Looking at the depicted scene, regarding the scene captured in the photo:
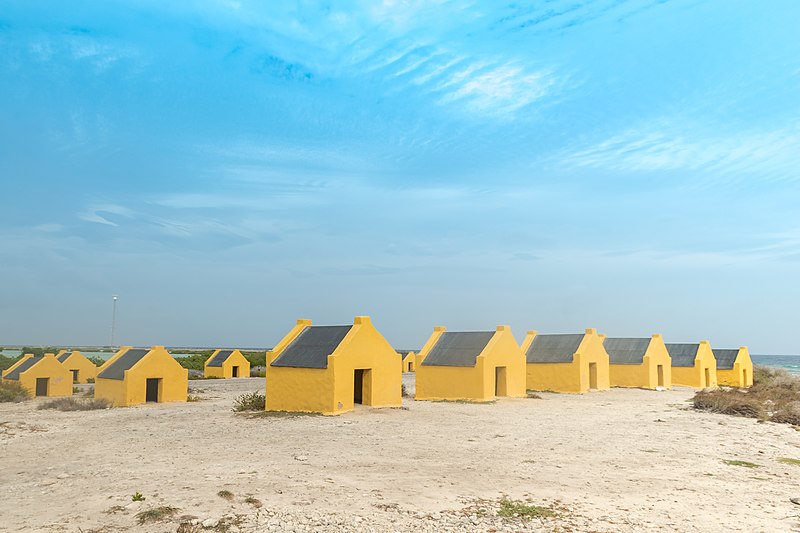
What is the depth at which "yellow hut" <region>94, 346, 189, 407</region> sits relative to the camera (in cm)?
2747

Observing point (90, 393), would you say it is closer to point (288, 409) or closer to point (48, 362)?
point (48, 362)

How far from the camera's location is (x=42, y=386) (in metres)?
35.3

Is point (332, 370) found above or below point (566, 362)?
above

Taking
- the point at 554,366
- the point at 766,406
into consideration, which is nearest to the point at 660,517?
the point at 766,406

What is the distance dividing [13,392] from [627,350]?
38.6 meters

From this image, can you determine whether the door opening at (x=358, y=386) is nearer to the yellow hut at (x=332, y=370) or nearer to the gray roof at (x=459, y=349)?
the yellow hut at (x=332, y=370)

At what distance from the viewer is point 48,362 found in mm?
35406

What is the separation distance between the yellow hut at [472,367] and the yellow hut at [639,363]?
12863 millimetres

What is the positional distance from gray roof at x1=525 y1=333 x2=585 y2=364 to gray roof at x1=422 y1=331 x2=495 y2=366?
780 centimetres

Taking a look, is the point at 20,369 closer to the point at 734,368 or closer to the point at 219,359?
the point at 219,359

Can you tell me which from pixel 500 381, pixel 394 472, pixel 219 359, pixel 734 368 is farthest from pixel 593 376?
pixel 219 359

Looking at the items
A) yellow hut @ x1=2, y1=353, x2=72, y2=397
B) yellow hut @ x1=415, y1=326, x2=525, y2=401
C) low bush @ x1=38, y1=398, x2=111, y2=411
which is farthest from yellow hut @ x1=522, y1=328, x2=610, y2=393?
yellow hut @ x1=2, y1=353, x2=72, y2=397

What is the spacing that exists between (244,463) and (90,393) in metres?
24.8

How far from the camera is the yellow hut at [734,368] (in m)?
46.1
